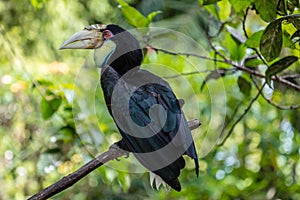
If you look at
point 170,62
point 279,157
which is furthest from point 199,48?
point 279,157

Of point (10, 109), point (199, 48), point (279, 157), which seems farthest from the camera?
point (10, 109)

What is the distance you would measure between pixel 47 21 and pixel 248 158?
1.17 metres

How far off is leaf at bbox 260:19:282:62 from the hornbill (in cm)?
19

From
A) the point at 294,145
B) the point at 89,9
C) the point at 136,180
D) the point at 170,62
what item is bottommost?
the point at 136,180

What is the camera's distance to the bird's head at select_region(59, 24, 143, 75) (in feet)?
2.47

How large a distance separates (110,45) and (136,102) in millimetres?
85

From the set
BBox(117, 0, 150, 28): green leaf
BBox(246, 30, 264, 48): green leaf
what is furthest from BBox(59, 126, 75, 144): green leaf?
BBox(246, 30, 264, 48): green leaf

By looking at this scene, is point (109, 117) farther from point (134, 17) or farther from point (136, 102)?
point (136, 102)

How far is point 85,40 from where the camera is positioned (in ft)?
2.45

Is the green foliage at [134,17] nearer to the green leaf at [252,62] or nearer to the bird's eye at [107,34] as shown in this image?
the green leaf at [252,62]

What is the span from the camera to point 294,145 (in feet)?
6.55

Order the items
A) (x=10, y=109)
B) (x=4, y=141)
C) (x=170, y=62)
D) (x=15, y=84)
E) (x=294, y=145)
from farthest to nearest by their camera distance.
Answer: (x=10, y=109)
(x=4, y=141)
(x=294, y=145)
(x=15, y=84)
(x=170, y=62)

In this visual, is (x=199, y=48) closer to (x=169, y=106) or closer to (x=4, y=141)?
(x=169, y=106)

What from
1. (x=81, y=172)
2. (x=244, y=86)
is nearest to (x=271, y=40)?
(x=81, y=172)
